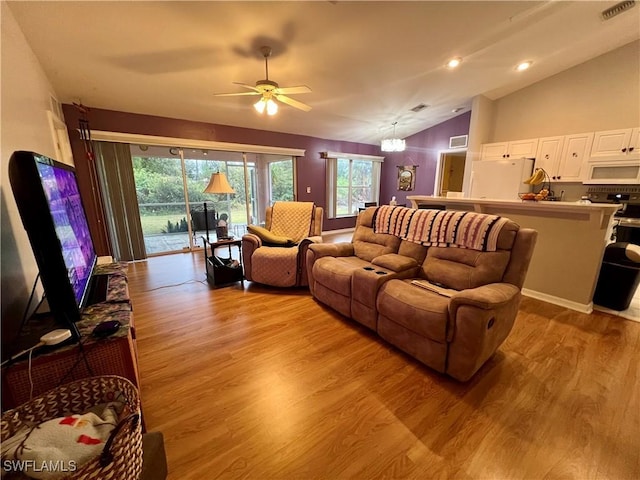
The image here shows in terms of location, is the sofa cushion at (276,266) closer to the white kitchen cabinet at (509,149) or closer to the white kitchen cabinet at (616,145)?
the white kitchen cabinet at (509,149)

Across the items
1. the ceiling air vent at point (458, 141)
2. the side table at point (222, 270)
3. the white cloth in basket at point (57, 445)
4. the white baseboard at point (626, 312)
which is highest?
the ceiling air vent at point (458, 141)

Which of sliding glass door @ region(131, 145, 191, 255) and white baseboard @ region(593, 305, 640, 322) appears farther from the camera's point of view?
sliding glass door @ region(131, 145, 191, 255)

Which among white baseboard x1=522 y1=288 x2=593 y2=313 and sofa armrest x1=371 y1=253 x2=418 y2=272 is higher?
sofa armrest x1=371 y1=253 x2=418 y2=272

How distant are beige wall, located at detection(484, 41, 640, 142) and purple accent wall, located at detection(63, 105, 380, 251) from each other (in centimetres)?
336

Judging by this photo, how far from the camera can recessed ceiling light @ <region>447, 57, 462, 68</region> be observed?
10.8 feet

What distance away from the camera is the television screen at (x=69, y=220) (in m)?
1.04

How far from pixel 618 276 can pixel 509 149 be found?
2943mm

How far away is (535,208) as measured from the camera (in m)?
2.88

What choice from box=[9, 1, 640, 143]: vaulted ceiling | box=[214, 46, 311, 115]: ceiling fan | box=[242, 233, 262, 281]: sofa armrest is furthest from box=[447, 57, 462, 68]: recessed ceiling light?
box=[242, 233, 262, 281]: sofa armrest

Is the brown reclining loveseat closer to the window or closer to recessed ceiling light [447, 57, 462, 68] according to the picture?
recessed ceiling light [447, 57, 462, 68]

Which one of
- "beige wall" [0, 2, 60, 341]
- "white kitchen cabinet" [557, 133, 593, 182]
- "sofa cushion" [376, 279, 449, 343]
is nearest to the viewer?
"beige wall" [0, 2, 60, 341]

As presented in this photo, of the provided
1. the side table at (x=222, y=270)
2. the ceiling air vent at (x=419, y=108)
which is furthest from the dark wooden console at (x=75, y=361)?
the ceiling air vent at (x=419, y=108)

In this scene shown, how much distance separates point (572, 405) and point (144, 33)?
4401 millimetres

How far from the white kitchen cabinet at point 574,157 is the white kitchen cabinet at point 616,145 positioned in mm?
83
